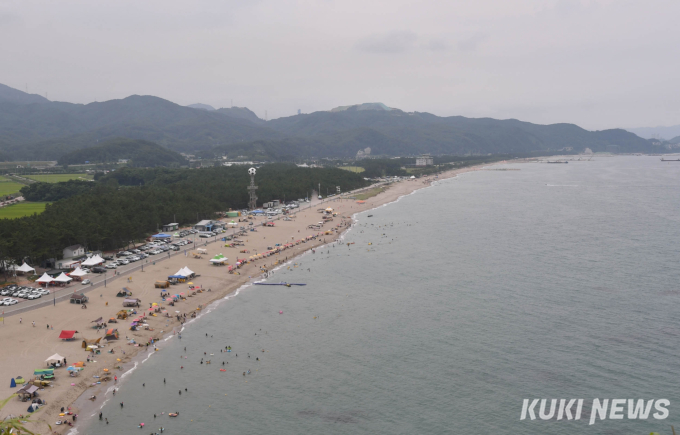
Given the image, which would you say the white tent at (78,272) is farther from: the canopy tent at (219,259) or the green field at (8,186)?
the green field at (8,186)

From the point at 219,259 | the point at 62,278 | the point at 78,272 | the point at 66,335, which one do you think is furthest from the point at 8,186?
the point at 66,335

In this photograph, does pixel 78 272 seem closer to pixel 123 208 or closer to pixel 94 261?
pixel 94 261

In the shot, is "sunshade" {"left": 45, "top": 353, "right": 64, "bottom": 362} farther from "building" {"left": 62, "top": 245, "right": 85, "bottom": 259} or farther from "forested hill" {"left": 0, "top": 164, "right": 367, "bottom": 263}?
"building" {"left": 62, "top": 245, "right": 85, "bottom": 259}

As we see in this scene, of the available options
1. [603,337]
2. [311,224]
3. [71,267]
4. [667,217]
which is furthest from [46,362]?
[667,217]

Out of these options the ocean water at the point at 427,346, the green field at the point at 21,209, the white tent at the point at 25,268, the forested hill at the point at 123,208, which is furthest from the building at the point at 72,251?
the green field at the point at 21,209

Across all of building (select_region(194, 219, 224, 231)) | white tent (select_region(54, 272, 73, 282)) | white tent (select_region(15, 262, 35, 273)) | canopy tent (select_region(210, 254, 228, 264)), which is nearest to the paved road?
white tent (select_region(54, 272, 73, 282))

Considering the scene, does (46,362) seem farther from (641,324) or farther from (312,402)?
(641,324)

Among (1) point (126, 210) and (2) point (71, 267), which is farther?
(1) point (126, 210)
